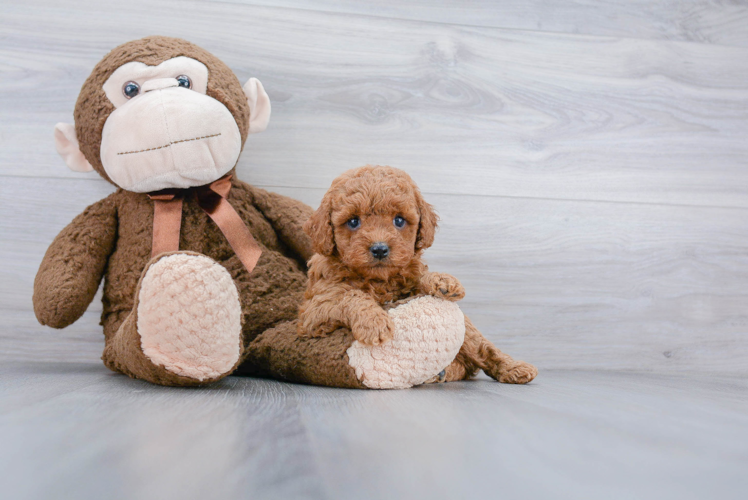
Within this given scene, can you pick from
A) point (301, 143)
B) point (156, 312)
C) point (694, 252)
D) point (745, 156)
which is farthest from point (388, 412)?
point (745, 156)

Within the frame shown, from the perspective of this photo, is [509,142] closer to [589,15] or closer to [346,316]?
[589,15]

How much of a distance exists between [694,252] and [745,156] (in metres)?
0.28

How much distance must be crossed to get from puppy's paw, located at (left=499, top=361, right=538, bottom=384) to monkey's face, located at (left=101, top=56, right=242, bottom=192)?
58 cm

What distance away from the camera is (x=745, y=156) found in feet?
4.41

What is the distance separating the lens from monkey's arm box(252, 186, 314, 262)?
100 cm

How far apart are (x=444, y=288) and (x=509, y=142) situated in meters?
0.62

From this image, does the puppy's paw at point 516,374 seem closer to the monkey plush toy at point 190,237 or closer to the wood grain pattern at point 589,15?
the monkey plush toy at point 190,237

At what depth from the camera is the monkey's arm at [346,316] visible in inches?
28.0

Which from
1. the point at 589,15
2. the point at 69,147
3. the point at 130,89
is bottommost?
the point at 69,147

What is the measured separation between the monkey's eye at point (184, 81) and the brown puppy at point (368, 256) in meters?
0.31

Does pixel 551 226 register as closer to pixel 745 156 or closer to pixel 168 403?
pixel 745 156

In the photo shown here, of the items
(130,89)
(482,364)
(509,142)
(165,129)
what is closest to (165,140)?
(165,129)

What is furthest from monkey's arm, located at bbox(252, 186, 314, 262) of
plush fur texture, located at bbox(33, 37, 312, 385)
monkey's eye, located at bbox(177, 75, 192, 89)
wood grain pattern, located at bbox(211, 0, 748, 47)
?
wood grain pattern, located at bbox(211, 0, 748, 47)

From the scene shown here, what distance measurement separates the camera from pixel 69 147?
37.4 inches
